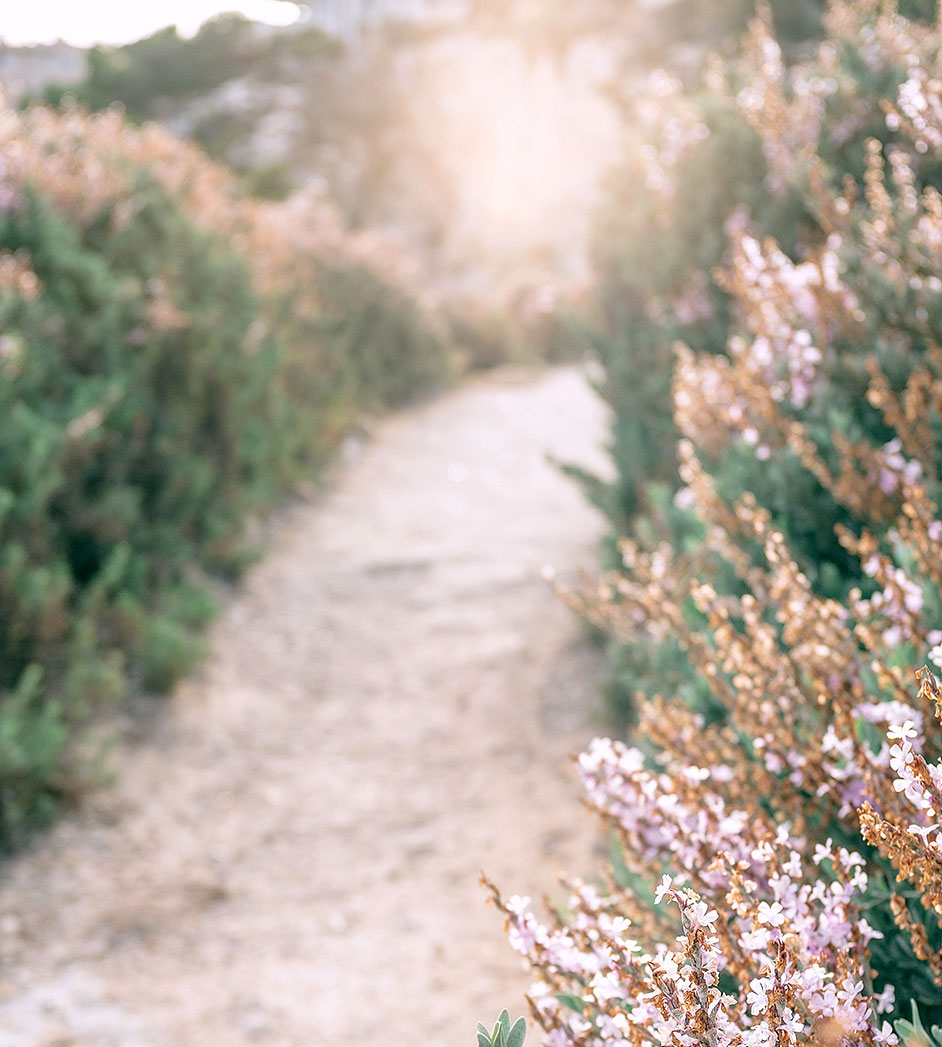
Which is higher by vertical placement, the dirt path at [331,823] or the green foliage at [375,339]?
the green foliage at [375,339]

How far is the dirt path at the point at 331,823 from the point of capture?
299 centimetres

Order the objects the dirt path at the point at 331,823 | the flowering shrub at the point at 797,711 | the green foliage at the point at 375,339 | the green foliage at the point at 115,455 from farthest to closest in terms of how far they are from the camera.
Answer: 1. the green foliage at the point at 375,339
2. the green foliage at the point at 115,455
3. the dirt path at the point at 331,823
4. the flowering shrub at the point at 797,711

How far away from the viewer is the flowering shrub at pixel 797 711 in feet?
4.00

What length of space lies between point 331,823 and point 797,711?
283 centimetres

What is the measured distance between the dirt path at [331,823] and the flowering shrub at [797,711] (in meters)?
1.21

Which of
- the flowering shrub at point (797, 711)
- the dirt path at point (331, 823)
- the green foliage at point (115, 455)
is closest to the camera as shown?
the flowering shrub at point (797, 711)

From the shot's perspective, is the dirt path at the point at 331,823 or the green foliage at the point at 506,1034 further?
the dirt path at the point at 331,823

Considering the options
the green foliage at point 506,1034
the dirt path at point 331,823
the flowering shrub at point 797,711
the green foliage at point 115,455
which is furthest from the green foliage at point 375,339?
the green foliage at point 506,1034

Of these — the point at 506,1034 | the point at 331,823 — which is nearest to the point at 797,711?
the point at 506,1034

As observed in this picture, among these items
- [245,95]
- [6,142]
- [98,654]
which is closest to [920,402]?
[98,654]

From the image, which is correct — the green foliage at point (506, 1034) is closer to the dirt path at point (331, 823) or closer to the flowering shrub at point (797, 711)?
the flowering shrub at point (797, 711)

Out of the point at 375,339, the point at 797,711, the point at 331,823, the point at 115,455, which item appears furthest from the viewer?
the point at 375,339

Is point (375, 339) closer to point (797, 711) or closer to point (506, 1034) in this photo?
point (797, 711)

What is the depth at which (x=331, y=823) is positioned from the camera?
163 inches
